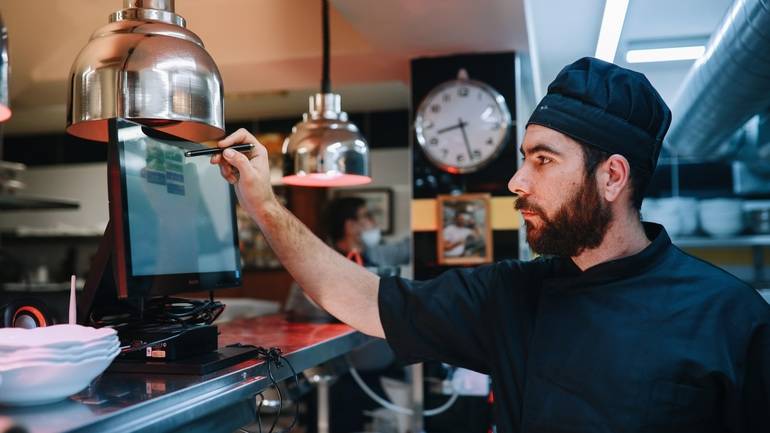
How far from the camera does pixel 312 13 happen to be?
12.6ft

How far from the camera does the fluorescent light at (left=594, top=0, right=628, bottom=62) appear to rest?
2889mm

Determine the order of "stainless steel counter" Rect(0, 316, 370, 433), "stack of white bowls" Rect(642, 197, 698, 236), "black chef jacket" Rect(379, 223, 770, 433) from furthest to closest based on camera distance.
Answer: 1. "stack of white bowls" Rect(642, 197, 698, 236)
2. "black chef jacket" Rect(379, 223, 770, 433)
3. "stainless steel counter" Rect(0, 316, 370, 433)

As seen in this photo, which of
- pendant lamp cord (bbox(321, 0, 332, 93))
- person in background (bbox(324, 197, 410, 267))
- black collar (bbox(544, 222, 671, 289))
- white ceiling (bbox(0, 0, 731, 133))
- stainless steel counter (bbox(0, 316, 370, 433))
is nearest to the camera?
stainless steel counter (bbox(0, 316, 370, 433))

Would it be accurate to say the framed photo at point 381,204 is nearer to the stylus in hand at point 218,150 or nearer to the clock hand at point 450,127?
the clock hand at point 450,127

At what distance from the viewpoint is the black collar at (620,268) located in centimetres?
157

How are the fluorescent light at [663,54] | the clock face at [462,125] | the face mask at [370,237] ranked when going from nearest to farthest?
the clock face at [462,125], the fluorescent light at [663,54], the face mask at [370,237]

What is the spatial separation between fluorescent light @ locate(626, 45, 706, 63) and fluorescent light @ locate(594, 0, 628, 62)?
0.51 m

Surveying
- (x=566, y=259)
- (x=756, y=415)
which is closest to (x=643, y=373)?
(x=756, y=415)

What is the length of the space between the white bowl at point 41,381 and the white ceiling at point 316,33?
7.47 feet

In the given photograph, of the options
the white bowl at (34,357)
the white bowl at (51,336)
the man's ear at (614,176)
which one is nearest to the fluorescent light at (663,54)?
the man's ear at (614,176)

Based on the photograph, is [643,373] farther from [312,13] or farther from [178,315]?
[312,13]

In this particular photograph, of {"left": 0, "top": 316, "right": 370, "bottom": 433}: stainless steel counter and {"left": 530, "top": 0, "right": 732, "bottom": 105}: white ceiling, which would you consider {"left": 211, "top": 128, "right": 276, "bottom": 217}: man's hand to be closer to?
{"left": 0, "top": 316, "right": 370, "bottom": 433}: stainless steel counter

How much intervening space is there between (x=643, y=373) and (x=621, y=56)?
3.08m

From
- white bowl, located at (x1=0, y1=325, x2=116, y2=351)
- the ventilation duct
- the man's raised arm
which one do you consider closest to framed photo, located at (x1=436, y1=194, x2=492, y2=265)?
the ventilation duct
